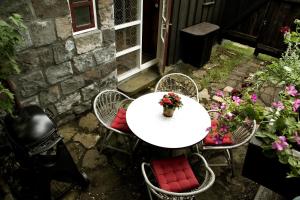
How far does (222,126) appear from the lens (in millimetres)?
2219

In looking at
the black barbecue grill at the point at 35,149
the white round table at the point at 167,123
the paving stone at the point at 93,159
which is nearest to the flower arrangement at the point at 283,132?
the white round table at the point at 167,123

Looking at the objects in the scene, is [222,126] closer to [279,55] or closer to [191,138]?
[191,138]

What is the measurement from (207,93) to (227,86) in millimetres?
567

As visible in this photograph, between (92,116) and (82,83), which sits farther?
(92,116)

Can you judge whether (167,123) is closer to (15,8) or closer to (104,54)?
(104,54)

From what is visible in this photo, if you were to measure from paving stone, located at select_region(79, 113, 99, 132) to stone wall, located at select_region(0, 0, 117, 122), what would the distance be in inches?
5.2

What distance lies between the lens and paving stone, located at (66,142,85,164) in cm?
309

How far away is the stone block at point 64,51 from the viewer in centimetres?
300

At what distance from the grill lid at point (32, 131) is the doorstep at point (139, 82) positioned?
Result: 2.26 meters

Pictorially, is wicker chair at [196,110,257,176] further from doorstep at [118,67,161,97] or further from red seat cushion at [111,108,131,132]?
doorstep at [118,67,161,97]

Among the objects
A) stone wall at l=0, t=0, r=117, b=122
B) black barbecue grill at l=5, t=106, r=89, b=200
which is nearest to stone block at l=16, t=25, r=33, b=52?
stone wall at l=0, t=0, r=117, b=122

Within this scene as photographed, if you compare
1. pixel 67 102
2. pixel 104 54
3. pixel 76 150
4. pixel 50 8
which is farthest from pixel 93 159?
pixel 50 8

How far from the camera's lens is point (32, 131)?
1.95 meters

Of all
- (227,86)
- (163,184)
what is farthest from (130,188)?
(227,86)
